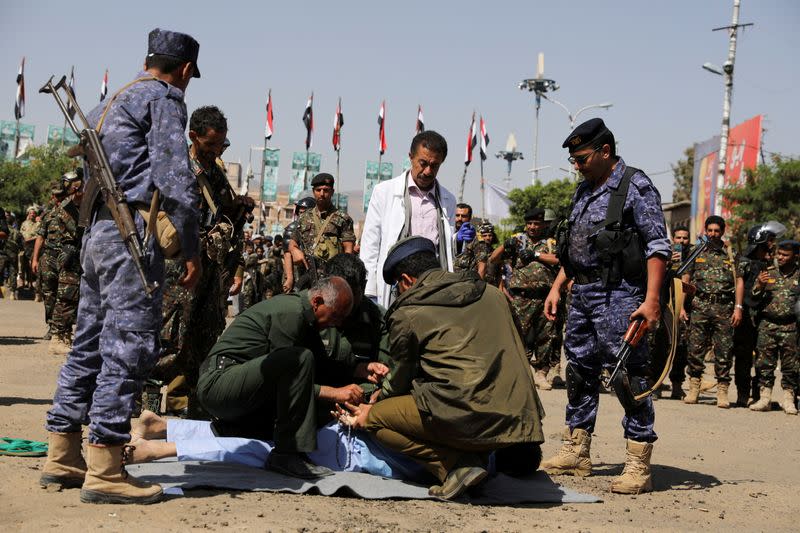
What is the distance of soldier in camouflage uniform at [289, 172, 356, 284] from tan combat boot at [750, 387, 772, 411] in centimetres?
506

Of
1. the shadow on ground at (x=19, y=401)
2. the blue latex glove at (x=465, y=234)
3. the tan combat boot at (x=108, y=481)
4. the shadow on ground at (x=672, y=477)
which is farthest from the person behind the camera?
the blue latex glove at (x=465, y=234)

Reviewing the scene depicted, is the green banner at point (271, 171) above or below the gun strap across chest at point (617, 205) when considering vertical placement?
above

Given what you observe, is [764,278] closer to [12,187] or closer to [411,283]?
[411,283]

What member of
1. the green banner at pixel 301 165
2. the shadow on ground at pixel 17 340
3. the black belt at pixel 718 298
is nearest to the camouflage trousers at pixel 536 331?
the black belt at pixel 718 298

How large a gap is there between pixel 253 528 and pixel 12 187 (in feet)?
188

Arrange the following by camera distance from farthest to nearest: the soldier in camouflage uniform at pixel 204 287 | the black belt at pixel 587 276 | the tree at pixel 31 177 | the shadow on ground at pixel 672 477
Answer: the tree at pixel 31 177, the soldier in camouflage uniform at pixel 204 287, the shadow on ground at pixel 672 477, the black belt at pixel 587 276

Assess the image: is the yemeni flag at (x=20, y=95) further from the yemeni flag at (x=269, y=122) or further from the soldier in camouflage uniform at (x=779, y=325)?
the soldier in camouflage uniform at (x=779, y=325)

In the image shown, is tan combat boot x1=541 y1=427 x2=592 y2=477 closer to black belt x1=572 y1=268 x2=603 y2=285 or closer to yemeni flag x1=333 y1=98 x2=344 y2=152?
black belt x1=572 y1=268 x2=603 y2=285

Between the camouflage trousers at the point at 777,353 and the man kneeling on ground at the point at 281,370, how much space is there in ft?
24.3

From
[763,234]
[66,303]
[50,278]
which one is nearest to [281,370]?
[66,303]

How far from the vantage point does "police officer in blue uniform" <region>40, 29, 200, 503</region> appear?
4.59 metres

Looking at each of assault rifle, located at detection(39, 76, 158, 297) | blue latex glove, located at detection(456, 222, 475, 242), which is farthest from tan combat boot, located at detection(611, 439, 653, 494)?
blue latex glove, located at detection(456, 222, 475, 242)

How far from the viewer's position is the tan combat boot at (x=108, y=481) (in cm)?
460

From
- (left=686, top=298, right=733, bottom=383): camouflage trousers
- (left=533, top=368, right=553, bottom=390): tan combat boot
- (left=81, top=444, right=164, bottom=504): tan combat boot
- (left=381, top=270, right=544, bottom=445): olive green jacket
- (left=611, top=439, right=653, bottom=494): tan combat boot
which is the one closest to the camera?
(left=81, top=444, right=164, bottom=504): tan combat boot
